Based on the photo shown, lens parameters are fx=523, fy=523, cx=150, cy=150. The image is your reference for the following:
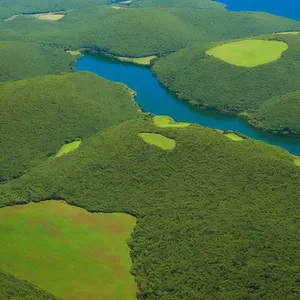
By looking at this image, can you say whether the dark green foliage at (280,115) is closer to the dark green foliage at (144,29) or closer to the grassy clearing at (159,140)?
the grassy clearing at (159,140)

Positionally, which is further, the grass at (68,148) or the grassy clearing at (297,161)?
the grass at (68,148)

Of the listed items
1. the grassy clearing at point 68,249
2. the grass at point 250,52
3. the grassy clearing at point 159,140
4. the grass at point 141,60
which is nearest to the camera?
the grassy clearing at point 68,249

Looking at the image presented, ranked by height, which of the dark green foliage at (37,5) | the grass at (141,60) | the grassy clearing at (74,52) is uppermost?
the grass at (141,60)

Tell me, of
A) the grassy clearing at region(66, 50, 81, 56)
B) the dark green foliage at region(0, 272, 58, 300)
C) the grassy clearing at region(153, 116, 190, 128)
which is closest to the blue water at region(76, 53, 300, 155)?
the grassy clearing at region(66, 50, 81, 56)

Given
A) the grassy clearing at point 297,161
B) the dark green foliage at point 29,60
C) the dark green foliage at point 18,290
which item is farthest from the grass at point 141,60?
the dark green foliage at point 18,290

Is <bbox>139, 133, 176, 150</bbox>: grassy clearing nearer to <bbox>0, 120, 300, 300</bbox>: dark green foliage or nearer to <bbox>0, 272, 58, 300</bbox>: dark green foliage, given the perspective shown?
<bbox>0, 120, 300, 300</bbox>: dark green foliage

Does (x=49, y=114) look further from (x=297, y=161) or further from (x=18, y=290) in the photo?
(x=18, y=290)

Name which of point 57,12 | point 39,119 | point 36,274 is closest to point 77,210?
point 36,274
